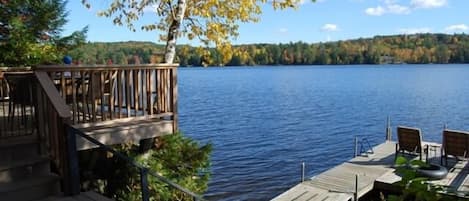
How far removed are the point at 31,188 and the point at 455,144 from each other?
11348mm

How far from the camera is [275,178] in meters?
16.4

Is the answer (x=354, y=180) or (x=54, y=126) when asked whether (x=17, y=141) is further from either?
(x=354, y=180)

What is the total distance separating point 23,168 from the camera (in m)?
4.91

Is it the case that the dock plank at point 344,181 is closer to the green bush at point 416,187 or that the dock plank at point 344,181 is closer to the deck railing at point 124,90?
the deck railing at point 124,90

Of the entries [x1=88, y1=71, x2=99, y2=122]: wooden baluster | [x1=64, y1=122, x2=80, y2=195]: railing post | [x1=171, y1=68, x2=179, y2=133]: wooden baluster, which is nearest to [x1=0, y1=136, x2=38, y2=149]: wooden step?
[x1=64, y1=122, x2=80, y2=195]: railing post

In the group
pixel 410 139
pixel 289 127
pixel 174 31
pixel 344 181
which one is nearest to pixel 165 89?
pixel 174 31

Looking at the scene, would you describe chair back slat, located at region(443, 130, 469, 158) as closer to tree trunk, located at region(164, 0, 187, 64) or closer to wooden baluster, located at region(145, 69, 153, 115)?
tree trunk, located at region(164, 0, 187, 64)

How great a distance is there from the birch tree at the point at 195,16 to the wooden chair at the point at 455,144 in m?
6.82

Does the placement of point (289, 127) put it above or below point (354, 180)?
below

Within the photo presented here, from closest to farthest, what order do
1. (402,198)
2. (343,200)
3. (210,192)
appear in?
1. (402,198)
2. (343,200)
3. (210,192)

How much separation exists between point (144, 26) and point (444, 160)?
954 centimetres

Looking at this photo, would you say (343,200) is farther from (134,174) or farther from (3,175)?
(3,175)

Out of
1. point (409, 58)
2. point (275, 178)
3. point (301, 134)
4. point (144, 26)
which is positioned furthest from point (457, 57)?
point (144, 26)

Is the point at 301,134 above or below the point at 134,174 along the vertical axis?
below
